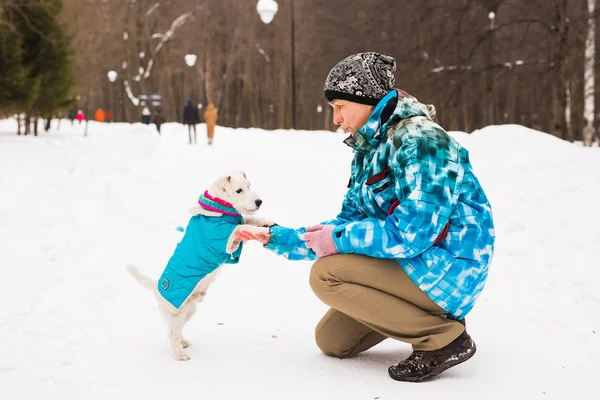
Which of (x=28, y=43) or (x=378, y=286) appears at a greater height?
(x=28, y=43)

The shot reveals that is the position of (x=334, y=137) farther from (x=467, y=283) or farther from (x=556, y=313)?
(x=467, y=283)

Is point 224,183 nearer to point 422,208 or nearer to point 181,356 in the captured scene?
point 181,356

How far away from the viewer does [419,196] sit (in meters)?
3.26

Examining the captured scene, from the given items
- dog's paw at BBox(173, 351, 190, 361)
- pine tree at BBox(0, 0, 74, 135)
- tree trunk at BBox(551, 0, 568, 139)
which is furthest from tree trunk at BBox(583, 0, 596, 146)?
dog's paw at BBox(173, 351, 190, 361)

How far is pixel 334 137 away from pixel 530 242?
1478 centimetres

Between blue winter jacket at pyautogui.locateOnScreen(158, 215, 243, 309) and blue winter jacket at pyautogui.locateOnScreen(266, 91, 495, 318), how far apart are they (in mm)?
807

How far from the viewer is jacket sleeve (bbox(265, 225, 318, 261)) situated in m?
3.73

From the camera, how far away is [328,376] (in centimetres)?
369

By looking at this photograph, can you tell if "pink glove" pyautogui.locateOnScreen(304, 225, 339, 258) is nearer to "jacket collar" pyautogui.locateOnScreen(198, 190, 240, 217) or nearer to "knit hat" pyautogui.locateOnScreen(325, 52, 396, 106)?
"jacket collar" pyautogui.locateOnScreen(198, 190, 240, 217)

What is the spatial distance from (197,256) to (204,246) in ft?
0.27

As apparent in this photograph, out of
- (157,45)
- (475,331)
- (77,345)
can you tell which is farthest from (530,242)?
(157,45)

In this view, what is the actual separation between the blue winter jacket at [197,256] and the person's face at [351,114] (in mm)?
956

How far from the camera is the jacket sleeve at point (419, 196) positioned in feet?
10.7

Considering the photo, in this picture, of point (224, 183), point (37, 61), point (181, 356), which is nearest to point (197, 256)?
point (224, 183)
